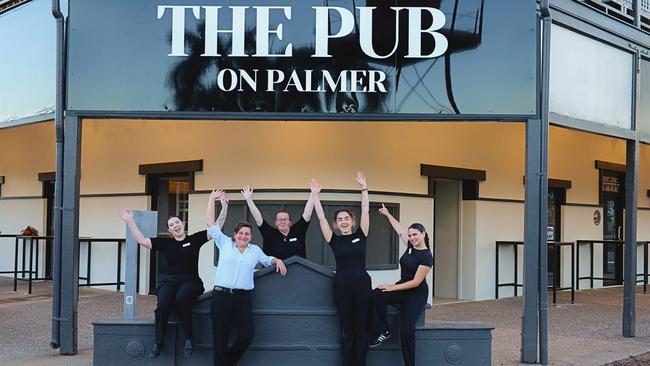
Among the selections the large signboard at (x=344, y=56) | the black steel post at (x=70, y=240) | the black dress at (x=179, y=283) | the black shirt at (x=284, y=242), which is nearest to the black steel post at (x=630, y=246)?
the large signboard at (x=344, y=56)

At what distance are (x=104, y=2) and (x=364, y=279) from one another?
4.25m

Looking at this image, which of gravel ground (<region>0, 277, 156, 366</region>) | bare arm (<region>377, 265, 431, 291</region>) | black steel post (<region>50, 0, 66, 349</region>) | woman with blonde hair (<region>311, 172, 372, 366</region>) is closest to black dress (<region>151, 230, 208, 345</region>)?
gravel ground (<region>0, 277, 156, 366</region>)

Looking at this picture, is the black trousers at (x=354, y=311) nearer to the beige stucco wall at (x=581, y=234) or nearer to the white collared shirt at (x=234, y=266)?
the white collared shirt at (x=234, y=266)

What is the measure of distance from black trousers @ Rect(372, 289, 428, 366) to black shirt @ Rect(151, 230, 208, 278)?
1809 mm

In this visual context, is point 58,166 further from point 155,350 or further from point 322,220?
point 322,220

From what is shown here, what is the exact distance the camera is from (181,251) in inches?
283

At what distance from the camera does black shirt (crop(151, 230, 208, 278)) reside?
Result: 720 centimetres

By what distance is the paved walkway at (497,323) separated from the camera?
8203 millimetres

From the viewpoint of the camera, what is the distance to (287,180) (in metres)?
11.0

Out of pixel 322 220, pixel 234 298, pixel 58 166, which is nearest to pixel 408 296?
pixel 322 220

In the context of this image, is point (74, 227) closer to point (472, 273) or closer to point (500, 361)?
point (500, 361)

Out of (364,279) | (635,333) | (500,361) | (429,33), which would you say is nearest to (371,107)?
(429,33)

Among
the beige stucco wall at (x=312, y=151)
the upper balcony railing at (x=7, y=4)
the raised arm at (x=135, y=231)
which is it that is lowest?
the raised arm at (x=135, y=231)

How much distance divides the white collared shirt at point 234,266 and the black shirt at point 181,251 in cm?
26
